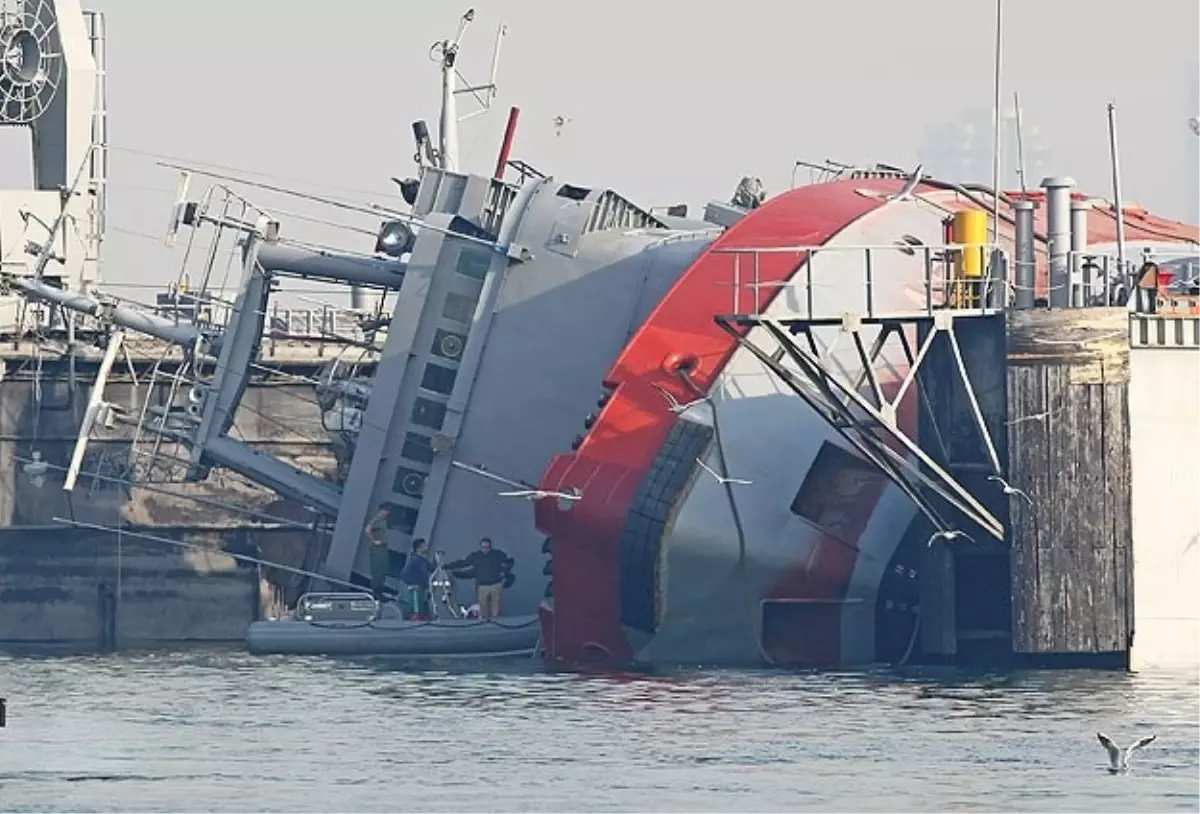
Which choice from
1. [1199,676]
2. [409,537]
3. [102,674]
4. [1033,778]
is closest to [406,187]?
[409,537]

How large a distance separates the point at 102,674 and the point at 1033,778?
24.8 meters

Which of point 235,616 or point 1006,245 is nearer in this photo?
point 1006,245

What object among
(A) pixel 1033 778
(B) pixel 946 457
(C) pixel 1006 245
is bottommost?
(A) pixel 1033 778

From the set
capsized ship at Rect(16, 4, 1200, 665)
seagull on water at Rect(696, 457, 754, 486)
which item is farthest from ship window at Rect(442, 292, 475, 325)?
seagull on water at Rect(696, 457, 754, 486)

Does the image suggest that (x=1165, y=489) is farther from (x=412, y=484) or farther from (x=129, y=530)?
(x=129, y=530)

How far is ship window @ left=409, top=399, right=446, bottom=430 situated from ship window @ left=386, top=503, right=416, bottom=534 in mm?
1726

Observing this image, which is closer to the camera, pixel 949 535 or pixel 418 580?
pixel 949 535

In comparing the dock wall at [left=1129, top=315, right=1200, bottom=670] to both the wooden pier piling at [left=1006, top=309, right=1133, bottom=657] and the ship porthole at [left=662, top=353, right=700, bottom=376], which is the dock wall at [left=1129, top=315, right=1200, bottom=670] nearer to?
the wooden pier piling at [left=1006, top=309, right=1133, bottom=657]

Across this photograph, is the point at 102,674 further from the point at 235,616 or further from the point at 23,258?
the point at 23,258

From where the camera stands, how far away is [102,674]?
205 feet

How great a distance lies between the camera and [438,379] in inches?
2613

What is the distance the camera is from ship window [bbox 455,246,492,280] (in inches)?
2589

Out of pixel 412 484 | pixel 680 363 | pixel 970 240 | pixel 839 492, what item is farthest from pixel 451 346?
pixel 970 240

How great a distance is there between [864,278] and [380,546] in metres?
12.2
